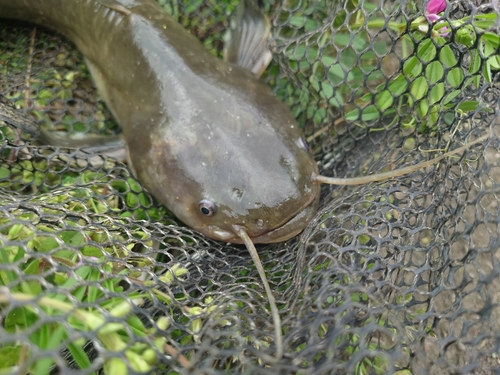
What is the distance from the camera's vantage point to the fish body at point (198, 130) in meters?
1.42

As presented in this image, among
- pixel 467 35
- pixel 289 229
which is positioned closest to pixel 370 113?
pixel 467 35

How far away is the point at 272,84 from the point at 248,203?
841 millimetres

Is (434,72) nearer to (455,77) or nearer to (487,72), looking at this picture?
(455,77)

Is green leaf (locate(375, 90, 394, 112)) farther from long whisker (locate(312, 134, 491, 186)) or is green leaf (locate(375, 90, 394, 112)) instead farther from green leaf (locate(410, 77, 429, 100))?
long whisker (locate(312, 134, 491, 186))

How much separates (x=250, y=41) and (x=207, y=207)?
0.92 metres

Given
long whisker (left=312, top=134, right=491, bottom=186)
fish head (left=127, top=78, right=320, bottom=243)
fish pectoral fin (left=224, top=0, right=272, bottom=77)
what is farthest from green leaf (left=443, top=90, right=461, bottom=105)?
fish pectoral fin (left=224, top=0, right=272, bottom=77)

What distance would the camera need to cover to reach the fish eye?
4.79 feet

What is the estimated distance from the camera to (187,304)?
119 cm

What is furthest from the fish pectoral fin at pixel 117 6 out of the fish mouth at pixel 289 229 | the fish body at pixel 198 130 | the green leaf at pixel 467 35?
the green leaf at pixel 467 35

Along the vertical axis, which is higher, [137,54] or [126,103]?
[137,54]

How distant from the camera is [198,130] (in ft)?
4.99

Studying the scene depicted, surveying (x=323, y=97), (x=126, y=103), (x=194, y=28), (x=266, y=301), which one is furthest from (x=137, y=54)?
(x=266, y=301)

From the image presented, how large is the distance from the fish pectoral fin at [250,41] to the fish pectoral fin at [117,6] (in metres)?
0.48

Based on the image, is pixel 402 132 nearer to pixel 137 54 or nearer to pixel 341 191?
pixel 341 191
